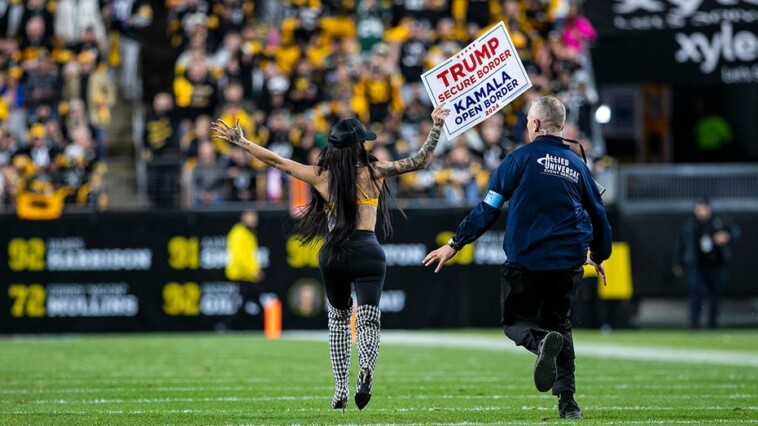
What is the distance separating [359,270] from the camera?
392 inches

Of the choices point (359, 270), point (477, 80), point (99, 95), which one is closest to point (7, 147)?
point (99, 95)

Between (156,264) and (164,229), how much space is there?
58 cm

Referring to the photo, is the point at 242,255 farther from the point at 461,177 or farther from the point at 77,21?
the point at 77,21

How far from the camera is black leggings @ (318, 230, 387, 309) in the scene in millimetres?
9945

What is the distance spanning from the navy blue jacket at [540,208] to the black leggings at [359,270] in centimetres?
74

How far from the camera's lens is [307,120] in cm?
2509

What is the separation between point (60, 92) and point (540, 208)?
1831 centimetres

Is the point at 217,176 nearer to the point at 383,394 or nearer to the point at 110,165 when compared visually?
the point at 110,165

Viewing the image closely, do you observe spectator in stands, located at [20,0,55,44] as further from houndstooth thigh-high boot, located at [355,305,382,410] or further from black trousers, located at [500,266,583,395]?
black trousers, located at [500,266,583,395]

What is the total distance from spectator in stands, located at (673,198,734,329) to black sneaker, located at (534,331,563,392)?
50.4ft

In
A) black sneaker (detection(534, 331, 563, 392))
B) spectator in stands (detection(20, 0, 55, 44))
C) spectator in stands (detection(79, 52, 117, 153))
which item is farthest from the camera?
spectator in stands (detection(20, 0, 55, 44))

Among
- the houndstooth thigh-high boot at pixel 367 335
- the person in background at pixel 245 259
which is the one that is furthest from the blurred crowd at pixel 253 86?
the houndstooth thigh-high boot at pixel 367 335

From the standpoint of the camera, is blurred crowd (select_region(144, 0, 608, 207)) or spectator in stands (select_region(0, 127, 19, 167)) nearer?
blurred crowd (select_region(144, 0, 608, 207))

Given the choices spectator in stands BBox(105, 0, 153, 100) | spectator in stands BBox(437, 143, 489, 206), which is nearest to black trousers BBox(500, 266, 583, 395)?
spectator in stands BBox(437, 143, 489, 206)
